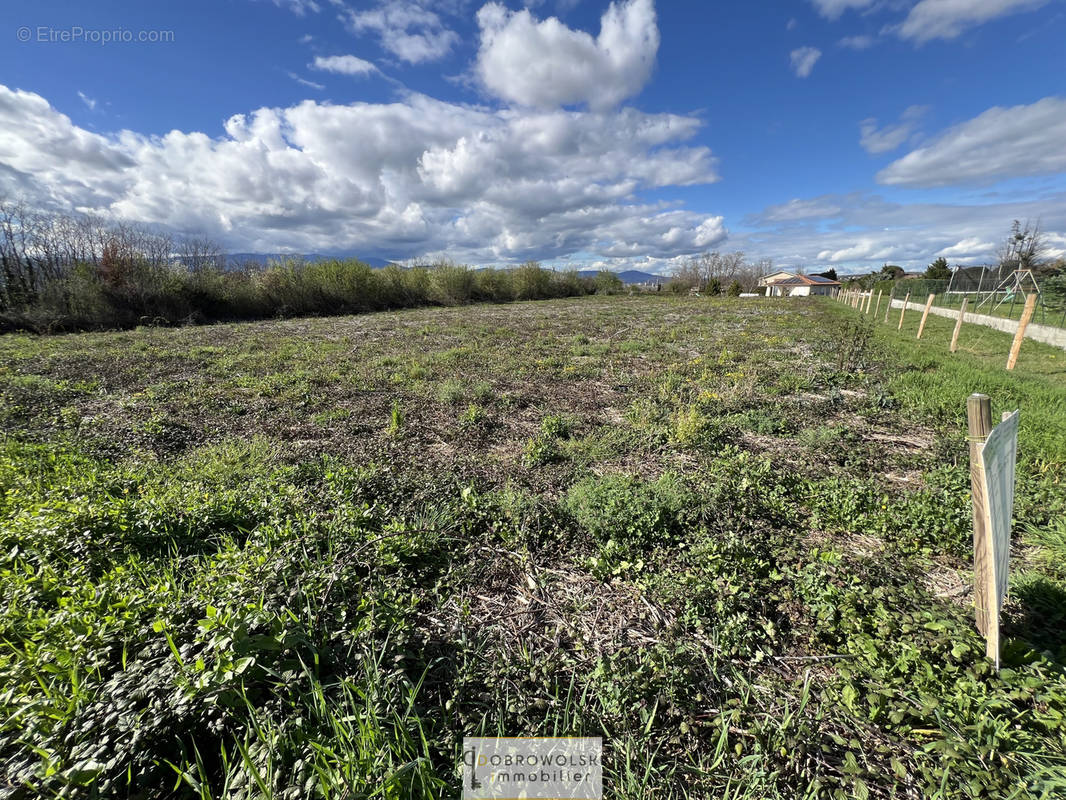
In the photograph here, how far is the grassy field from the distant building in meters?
75.4

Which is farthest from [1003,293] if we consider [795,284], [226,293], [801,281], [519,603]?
[801,281]

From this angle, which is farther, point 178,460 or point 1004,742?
point 178,460

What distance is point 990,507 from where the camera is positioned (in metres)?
1.76

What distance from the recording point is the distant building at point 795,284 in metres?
70.3

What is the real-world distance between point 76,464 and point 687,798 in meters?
5.80

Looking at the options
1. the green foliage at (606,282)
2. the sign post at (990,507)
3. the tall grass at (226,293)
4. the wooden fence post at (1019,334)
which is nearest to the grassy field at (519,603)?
the sign post at (990,507)

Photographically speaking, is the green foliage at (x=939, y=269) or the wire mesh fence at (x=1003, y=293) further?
the green foliage at (x=939, y=269)

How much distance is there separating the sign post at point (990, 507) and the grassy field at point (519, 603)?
20 cm

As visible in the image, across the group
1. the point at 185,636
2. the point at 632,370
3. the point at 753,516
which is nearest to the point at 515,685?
the point at 185,636

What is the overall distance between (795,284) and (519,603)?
8929cm

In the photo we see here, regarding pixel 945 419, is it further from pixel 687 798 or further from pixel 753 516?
pixel 687 798

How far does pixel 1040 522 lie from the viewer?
3.15m

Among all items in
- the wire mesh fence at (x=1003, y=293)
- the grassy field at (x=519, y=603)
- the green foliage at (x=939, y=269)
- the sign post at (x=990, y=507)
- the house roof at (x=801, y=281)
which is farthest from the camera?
the house roof at (x=801, y=281)

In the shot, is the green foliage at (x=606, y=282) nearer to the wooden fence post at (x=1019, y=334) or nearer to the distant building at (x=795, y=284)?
the distant building at (x=795, y=284)
